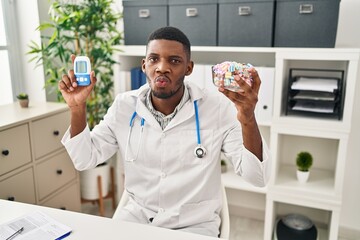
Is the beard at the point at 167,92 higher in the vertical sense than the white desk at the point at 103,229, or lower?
higher

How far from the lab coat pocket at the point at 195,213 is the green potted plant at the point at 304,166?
0.98 meters

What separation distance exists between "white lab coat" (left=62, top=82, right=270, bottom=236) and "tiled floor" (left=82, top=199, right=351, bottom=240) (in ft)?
3.64

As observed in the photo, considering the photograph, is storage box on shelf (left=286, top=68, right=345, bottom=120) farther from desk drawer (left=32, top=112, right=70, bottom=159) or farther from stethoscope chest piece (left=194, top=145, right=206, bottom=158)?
desk drawer (left=32, top=112, right=70, bottom=159)

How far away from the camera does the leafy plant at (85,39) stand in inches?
90.2

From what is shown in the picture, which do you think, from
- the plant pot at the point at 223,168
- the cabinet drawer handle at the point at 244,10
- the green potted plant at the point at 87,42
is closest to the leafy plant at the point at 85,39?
the green potted plant at the point at 87,42

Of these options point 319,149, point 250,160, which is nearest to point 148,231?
point 250,160

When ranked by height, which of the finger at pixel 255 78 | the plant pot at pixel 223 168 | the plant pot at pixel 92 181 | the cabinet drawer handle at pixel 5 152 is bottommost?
the plant pot at pixel 92 181

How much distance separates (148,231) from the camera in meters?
1.10

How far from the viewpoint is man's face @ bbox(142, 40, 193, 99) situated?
4.45 ft

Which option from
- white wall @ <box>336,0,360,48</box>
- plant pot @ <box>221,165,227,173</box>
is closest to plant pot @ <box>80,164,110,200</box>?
plant pot @ <box>221,165,227,173</box>

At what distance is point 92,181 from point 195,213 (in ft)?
4.53

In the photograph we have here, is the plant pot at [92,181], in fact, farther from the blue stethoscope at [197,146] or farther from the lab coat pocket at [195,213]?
the lab coat pocket at [195,213]

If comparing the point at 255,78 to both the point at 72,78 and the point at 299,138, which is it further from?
the point at 299,138

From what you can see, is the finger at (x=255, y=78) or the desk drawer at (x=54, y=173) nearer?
the finger at (x=255, y=78)
